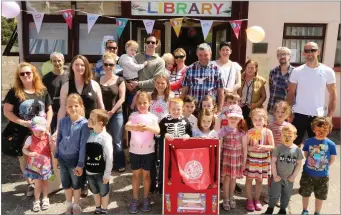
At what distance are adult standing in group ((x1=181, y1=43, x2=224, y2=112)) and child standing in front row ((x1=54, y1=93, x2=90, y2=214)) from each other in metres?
1.42

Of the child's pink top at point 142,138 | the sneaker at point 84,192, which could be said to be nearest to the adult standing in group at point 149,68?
the child's pink top at point 142,138

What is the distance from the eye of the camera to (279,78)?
480 cm

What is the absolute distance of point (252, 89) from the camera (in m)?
4.84

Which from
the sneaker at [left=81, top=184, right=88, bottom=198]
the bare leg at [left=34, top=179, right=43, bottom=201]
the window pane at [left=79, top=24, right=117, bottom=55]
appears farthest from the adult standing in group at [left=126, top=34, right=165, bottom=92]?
the window pane at [left=79, top=24, right=117, bottom=55]

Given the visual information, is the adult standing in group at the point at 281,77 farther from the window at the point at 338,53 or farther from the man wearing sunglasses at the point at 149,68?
the window at the point at 338,53

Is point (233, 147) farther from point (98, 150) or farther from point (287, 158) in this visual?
point (98, 150)

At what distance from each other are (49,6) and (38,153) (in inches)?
162

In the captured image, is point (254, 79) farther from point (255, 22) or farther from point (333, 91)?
point (255, 22)

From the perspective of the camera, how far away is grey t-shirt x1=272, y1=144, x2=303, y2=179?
140 inches

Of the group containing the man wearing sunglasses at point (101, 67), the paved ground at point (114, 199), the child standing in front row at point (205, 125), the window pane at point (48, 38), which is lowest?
the paved ground at point (114, 199)

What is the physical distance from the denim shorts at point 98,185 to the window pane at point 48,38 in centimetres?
417

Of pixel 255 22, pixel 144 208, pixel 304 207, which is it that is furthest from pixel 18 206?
pixel 255 22

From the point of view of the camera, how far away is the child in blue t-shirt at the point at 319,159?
3.54 meters

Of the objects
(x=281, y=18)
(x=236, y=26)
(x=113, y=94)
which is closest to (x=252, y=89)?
(x=113, y=94)
